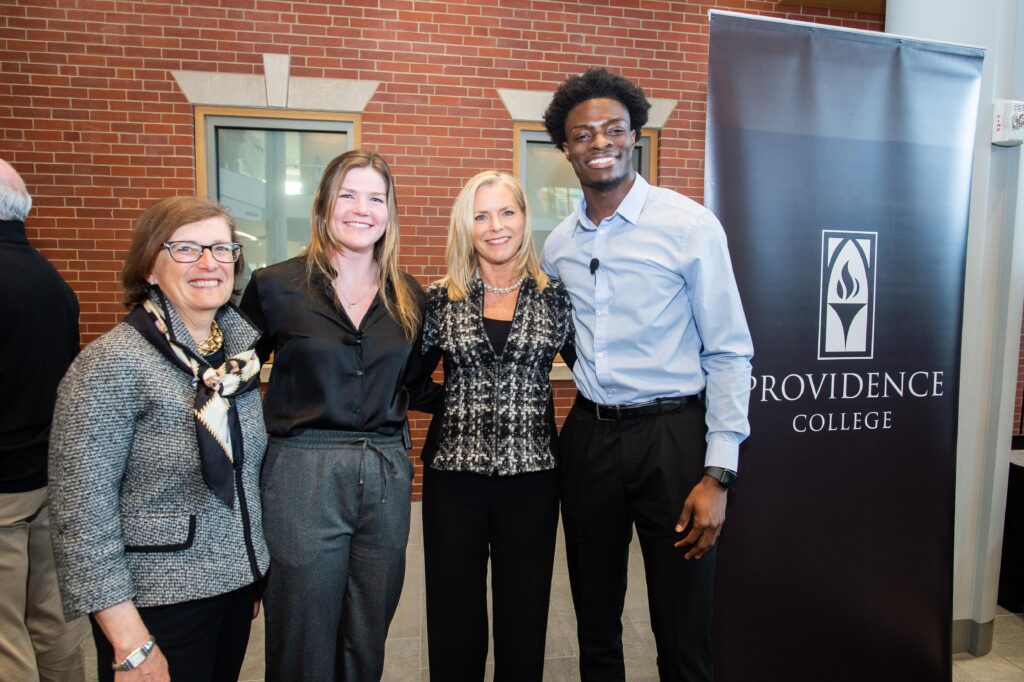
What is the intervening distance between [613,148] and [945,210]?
138 centimetres

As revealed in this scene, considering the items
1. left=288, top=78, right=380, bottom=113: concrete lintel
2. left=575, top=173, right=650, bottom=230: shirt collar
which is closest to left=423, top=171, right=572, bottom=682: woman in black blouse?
left=575, top=173, right=650, bottom=230: shirt collar

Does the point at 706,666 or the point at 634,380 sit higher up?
the point at 634,380

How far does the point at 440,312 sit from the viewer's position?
70.4 inches

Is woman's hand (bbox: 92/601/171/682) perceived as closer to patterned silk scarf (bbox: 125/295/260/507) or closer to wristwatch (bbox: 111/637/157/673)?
wristwatch (bbox: 111/637/157/673)

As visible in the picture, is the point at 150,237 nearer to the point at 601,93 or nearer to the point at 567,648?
the point at 601,93

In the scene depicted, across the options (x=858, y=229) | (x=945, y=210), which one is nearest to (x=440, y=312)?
(x=858, y=229)

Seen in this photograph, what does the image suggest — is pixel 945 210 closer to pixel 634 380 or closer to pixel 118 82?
pixel 634 380

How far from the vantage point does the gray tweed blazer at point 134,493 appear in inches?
43.4

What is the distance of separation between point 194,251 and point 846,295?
6.63 feet

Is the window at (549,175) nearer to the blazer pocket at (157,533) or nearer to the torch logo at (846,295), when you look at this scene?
the torch logo at (846,295)

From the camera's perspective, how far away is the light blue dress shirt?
1670 millimetres

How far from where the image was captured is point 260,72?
378 centimetres

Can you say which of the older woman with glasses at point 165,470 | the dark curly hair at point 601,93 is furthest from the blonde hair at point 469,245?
the older woman with glasses at point 165,470

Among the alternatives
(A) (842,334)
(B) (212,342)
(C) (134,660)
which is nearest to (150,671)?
(C) (134,660)
